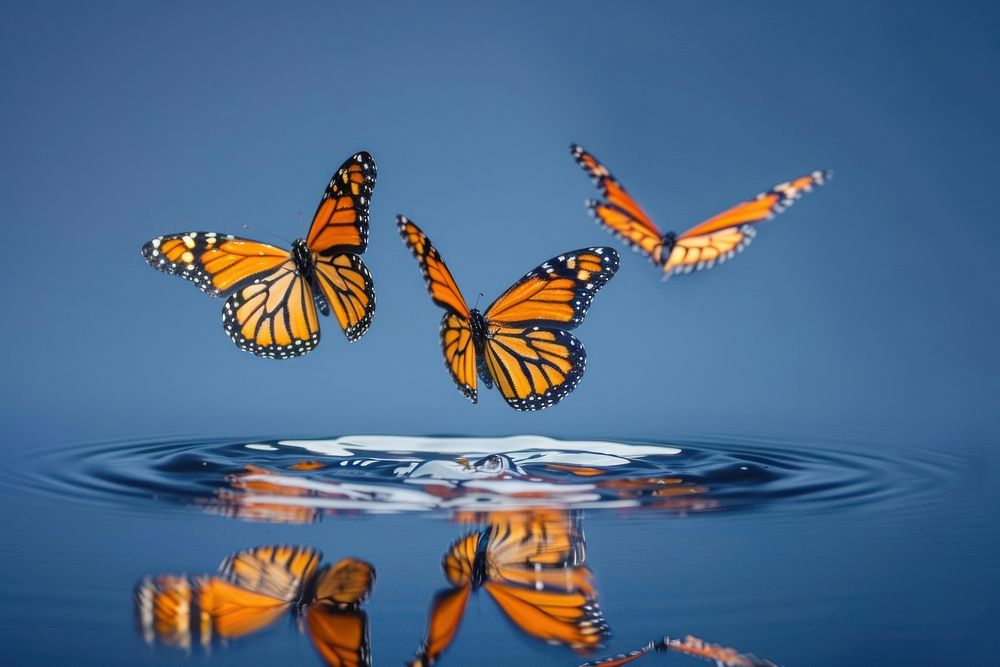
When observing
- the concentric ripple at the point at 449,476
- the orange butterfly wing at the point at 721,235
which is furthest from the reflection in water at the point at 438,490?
the orange butterfly wing at the point at 721,235

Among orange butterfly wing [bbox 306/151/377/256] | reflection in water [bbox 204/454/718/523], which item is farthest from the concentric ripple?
orange butterfly wing [bbox 306/151/377/256]

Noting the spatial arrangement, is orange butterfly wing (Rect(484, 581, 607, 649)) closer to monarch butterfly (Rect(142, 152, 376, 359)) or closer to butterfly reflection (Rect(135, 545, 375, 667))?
butterfly reflection (Rect(135, 545, 375, 667))

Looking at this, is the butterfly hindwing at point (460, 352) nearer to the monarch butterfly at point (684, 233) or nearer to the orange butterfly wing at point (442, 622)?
the monarch butterfly at point (684, 233)

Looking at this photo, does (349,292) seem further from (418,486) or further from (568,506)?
(568,506)

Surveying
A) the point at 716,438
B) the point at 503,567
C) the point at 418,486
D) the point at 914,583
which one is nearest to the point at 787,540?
the point at 914,583

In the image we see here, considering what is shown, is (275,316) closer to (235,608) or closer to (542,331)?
(542,331)

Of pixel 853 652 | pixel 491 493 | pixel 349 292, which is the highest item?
pixel 349 292
